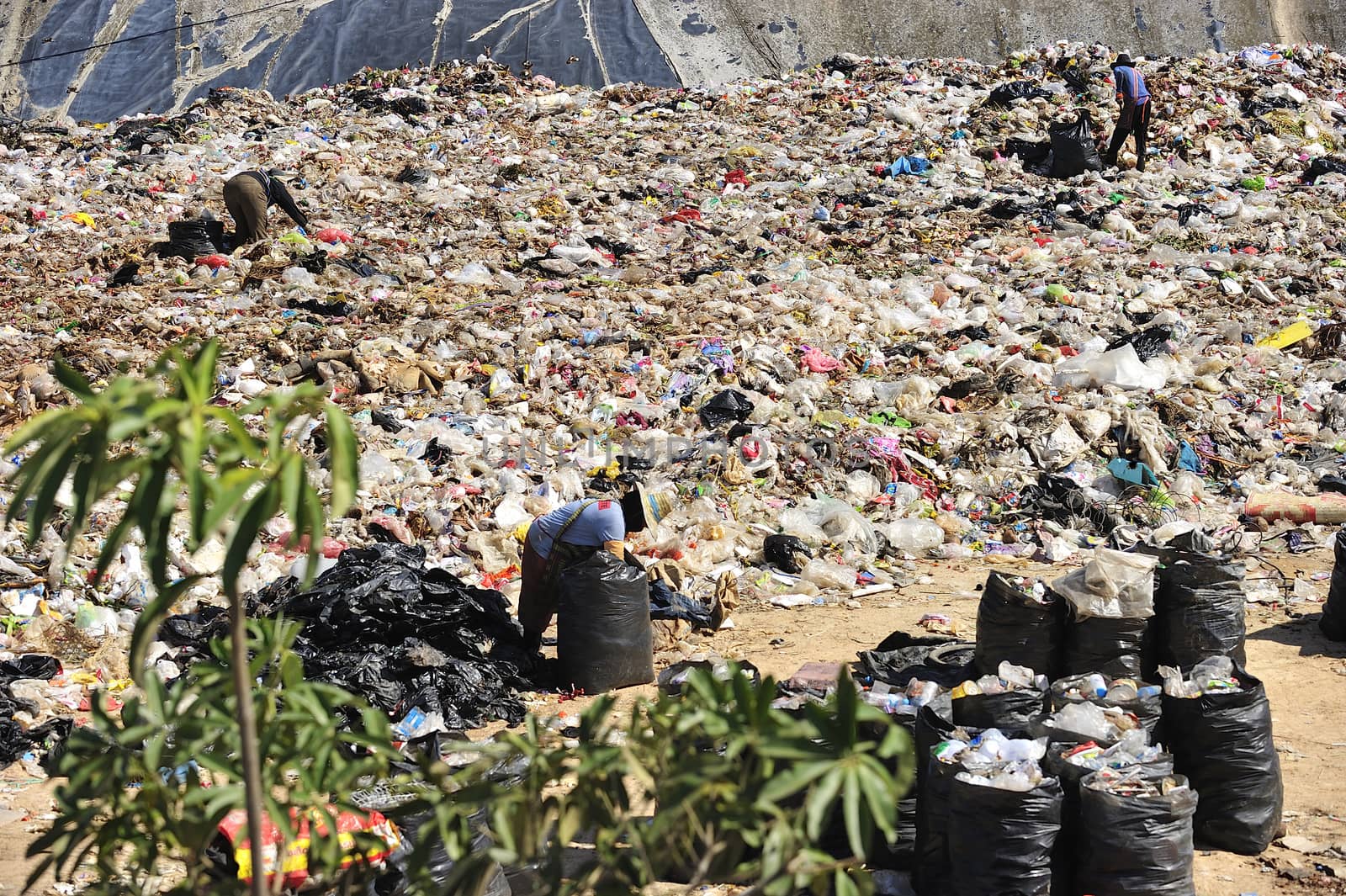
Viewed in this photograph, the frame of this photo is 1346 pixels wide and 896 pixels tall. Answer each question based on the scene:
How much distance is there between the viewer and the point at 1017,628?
3.81 metres

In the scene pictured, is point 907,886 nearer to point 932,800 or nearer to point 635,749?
point 932,800

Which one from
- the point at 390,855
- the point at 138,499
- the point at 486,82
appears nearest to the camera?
the point at 138,499

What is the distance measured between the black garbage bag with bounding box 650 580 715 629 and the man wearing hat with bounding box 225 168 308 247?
6.09 metres

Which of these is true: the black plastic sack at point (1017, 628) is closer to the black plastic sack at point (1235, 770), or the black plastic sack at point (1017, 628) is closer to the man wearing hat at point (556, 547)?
the black plastic sack at point (1235, 770)

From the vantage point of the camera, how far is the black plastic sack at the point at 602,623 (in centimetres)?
443

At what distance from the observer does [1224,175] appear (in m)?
11.8

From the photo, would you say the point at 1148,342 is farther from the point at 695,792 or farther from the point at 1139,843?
the point at 695,792

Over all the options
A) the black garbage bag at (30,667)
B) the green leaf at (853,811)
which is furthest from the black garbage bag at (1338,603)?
the black garbage bag at (30,667)

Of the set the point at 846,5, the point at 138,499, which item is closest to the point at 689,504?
the point at 138,499

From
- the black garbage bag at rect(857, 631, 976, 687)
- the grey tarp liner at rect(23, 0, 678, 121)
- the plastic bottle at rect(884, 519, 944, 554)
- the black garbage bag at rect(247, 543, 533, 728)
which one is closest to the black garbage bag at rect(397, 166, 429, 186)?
the grey tarp liner at rect(23, 0, 678, 121)

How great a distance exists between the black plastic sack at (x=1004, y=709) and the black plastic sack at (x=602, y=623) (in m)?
1.53

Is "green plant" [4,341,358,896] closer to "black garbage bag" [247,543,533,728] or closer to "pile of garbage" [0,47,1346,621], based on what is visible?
"black garbage bag" [247,543,533,728]

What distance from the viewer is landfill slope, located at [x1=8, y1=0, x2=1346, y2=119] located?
51.6 ft

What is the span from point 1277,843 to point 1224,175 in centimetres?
1012
